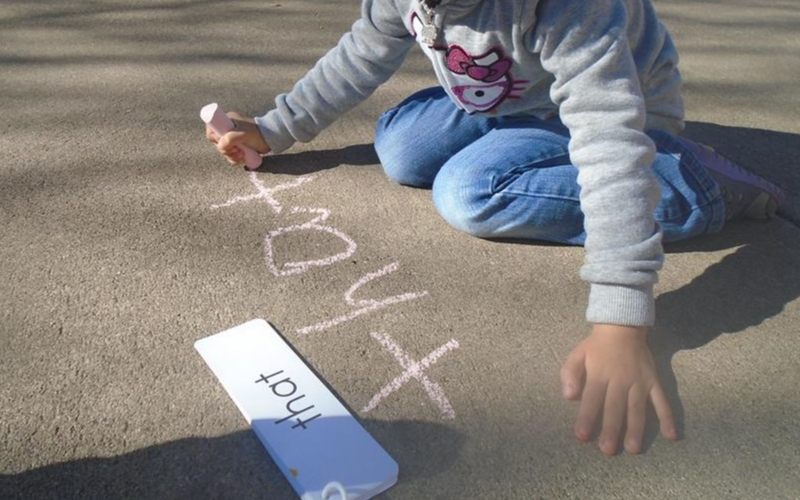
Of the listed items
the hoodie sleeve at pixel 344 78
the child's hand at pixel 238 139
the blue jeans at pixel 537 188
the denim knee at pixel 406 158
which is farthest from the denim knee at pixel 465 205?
the child's hand at pixel 238 139

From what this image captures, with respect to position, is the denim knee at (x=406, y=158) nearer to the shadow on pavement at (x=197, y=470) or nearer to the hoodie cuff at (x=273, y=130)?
the hoodie cuff at (x=273, y=130)

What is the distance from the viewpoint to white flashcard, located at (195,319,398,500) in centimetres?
85

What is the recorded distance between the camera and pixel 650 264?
98 centimetres

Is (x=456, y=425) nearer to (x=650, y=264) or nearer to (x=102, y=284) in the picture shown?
(x=650, y=264)

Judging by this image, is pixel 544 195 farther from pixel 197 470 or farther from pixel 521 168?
pixel 197 470

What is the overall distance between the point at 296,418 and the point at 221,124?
2.37 feet

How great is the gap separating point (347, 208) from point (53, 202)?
0.55 meters

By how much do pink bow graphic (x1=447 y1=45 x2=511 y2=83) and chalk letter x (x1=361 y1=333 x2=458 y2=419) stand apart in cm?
43

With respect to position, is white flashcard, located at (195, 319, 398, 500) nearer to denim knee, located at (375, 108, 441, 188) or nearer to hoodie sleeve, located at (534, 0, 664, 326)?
hoodie sleeve, located at (534, 0, 664, 326)

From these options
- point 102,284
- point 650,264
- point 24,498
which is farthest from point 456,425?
point 102,284

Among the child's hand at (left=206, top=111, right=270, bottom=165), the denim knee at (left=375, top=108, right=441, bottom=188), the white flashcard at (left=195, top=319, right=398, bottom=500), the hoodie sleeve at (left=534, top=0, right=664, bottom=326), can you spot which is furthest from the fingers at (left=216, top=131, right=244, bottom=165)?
the hoodie sleeve at (left=534, top=0, right=664, bottom=326)

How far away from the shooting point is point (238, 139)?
146 cm

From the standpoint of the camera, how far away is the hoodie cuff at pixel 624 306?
0.97 metres

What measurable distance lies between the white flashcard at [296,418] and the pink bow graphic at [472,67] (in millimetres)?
511
